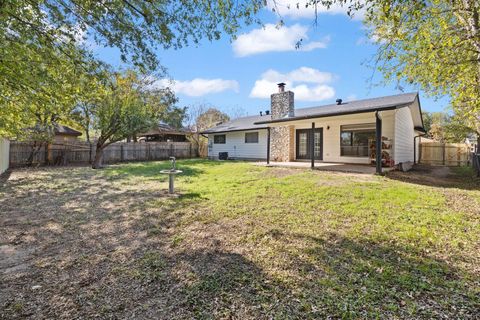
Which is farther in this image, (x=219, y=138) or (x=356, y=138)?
(x=219, y=138)

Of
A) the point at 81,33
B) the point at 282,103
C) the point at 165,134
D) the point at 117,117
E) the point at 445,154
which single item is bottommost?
the point at 445,154

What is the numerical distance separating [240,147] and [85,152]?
1098 cm

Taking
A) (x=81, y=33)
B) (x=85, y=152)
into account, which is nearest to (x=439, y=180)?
(x=81, y=33)

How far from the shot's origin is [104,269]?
305 cm

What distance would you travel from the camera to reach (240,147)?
61.5 ft

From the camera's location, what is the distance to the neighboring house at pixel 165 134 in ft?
82.1

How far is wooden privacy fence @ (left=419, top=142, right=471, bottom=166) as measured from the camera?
1722cm

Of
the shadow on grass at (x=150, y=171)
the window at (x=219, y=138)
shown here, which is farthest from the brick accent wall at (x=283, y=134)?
the window at (x=219, y=138)

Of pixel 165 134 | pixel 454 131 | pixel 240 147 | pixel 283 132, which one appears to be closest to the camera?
pixel 283 132

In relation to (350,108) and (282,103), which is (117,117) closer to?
(282,103)

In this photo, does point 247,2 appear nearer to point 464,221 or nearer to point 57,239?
point 57,239

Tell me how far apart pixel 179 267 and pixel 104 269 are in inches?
36.4

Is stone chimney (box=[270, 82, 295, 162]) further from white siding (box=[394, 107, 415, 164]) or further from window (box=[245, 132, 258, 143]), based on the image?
white siding (box=[394, 107, 415, 164])

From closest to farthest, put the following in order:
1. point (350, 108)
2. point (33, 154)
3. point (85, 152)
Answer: point (350, 108), point (33, 154), point (85, 152)
